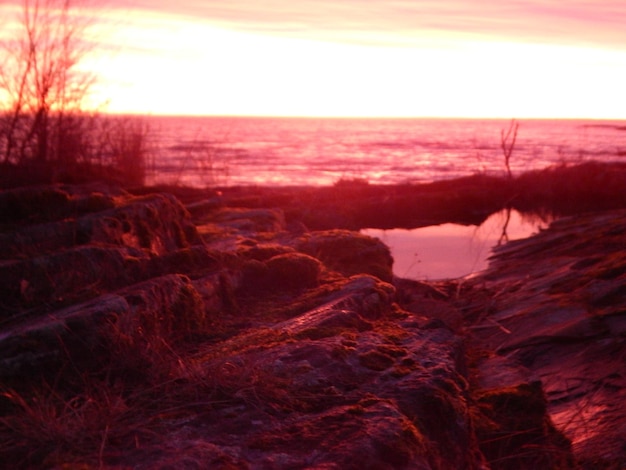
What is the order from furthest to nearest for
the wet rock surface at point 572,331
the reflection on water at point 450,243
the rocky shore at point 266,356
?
the reflection on water at point 450,243
the wet rock surface at point 572,331
the rocky shore at point 266,356

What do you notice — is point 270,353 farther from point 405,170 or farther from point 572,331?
point 405,170

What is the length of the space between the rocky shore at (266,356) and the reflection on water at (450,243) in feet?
9.81

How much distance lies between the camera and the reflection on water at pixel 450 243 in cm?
998

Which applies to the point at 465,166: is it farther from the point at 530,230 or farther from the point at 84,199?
the point at 84,199

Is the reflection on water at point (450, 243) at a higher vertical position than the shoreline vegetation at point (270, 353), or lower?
lower

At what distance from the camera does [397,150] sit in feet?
149

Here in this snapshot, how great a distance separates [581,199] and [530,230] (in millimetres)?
3611

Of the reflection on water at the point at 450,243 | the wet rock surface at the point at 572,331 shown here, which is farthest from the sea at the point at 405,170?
the wet rock surface at the point at 572,331

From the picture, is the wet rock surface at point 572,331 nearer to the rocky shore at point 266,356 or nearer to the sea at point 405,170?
the rocky shore at point 266,356

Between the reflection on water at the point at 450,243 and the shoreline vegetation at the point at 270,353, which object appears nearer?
the shoreline vegetation at the point at 270,353

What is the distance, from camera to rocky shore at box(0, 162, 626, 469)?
2633 mm

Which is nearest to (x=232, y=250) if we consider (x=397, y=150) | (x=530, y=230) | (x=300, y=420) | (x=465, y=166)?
(x=300, y=420)

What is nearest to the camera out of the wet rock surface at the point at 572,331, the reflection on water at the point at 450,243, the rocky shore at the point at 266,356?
the rocky shore at the point at 266,356

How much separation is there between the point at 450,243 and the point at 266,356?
9288 millimetres
